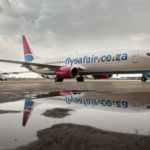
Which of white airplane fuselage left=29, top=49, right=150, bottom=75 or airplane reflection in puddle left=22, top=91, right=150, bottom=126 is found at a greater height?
white airplane fuselage left=29, top=49, right=150, bottom=75

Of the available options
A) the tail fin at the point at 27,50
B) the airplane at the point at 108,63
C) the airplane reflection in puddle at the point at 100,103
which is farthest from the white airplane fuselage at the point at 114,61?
the tail fin at the point at 27,50

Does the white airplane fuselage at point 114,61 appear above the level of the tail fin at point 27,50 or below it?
below

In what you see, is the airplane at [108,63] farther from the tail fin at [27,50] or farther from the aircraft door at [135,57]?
the tail fin at [27,50]

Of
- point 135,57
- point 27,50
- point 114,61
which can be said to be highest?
point 27,50

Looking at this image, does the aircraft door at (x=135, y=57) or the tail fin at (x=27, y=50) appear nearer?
the aircraft door at (x=135, y=57)

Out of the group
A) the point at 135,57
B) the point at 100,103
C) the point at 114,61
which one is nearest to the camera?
the point at 100,103

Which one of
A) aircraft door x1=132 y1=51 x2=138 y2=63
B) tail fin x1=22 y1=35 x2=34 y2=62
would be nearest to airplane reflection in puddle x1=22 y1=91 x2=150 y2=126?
aircraft door x1=132 y1=51 x2=138 y2=63

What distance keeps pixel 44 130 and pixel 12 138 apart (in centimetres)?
36

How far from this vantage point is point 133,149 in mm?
1311

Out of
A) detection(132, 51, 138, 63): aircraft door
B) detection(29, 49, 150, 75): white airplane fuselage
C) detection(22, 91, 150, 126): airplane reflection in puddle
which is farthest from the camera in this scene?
detection(132, 51, 138, 63): aircraft door

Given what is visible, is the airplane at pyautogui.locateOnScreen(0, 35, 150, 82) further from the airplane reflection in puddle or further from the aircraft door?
the airplane reflection in puddle

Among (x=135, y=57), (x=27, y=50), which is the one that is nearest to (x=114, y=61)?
(x=135, y=57)

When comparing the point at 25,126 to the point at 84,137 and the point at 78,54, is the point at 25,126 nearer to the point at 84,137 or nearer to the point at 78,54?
the point at 84,137

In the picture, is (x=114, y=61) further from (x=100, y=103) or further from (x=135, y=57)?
(x=100, y=103)
